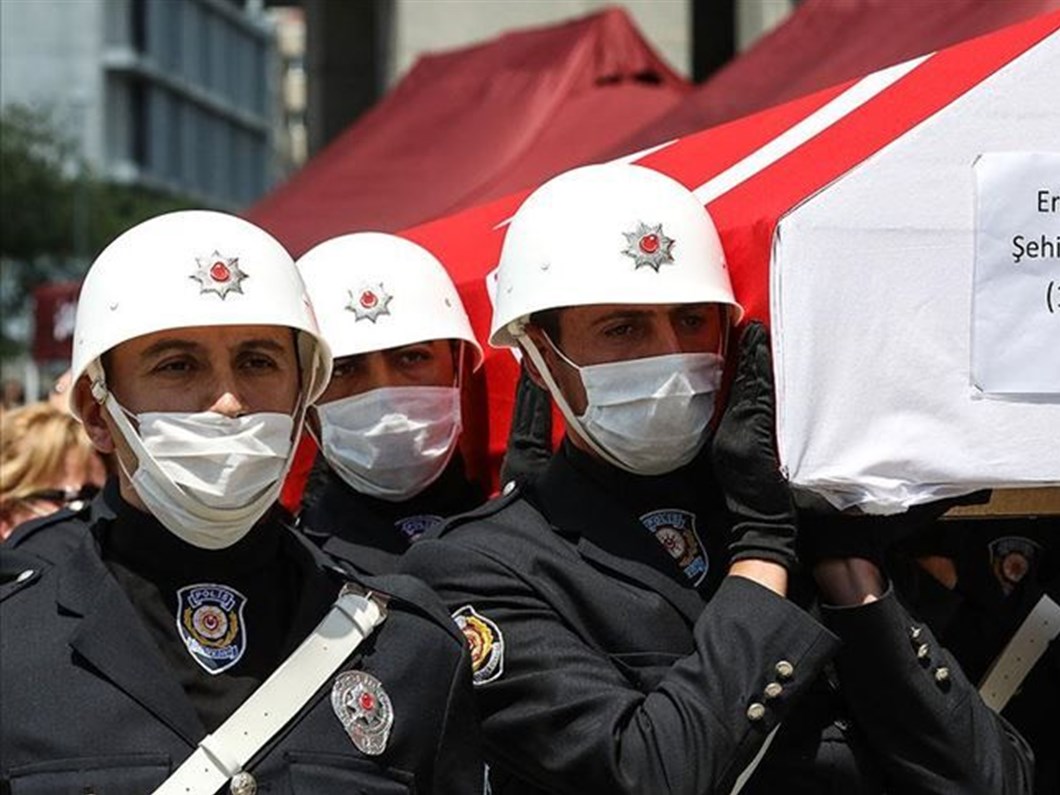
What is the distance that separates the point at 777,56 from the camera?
788 cm

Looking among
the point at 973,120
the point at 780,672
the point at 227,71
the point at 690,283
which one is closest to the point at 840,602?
the point at 780,672

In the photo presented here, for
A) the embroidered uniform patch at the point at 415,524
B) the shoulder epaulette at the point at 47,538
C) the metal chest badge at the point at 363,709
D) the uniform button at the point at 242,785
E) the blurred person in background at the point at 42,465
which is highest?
the metal chest badge at the point at 363,709

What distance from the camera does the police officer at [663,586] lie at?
3.25 m

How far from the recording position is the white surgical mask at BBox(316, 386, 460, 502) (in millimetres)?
4734

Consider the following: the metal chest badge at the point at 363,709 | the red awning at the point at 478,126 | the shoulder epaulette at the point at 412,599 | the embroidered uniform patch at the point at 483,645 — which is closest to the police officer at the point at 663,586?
the embroidered uniform patch at the point at 483,645

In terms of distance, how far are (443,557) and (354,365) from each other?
1407 mm

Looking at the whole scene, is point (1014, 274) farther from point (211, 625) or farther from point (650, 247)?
point (211, 625)

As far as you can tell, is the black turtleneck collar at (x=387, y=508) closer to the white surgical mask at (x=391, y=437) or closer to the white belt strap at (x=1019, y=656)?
the white surgical mask at (x=391, y=437)

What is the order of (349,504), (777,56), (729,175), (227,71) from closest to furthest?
(729,175) → (349,504) → (777,56) → (227,71)

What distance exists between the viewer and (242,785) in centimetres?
296

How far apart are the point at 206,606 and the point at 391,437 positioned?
165cm

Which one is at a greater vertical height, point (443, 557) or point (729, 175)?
point (729, 175)

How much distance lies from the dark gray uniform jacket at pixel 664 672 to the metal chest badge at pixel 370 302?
1295mm

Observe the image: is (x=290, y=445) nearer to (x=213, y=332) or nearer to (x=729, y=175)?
(x=213, y=332)
